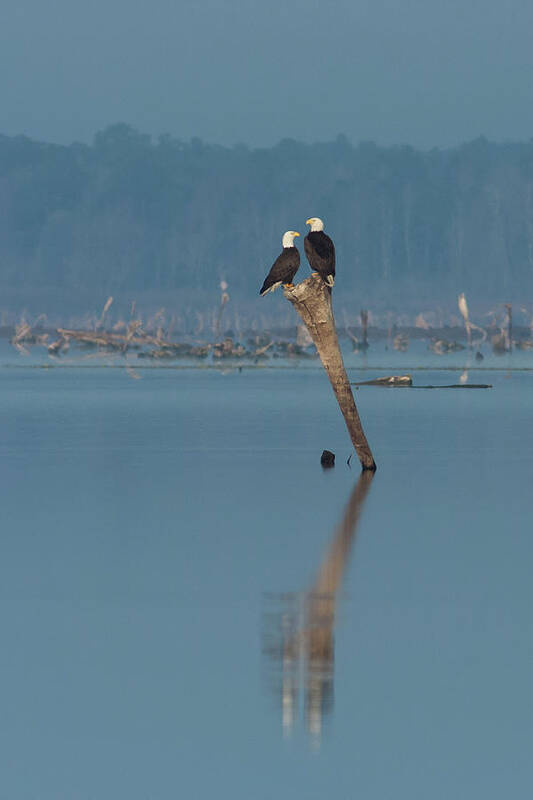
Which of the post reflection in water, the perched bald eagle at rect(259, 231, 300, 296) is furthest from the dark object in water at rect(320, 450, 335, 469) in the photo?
the post reflection in water

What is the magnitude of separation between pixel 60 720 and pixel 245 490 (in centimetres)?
1953

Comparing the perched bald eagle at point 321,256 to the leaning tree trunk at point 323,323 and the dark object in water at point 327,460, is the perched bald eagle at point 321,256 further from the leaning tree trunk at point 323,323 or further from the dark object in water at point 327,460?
the dark object in water at point 327,460

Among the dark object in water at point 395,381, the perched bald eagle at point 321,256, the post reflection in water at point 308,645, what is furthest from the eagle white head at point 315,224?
the dark object in water at point 395,381

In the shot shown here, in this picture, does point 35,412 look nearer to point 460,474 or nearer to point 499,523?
point 460,474

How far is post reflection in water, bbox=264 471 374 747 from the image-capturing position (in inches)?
494

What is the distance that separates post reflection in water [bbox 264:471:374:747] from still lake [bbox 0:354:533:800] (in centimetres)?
4

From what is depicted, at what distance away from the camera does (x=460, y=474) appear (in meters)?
35.9

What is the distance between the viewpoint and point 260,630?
52.1ft

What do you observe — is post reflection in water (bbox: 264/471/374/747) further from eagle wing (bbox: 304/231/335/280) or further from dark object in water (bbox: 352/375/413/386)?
dark object in water (bbox: 352/375/413/386)

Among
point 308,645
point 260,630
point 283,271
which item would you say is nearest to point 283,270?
point 283,271

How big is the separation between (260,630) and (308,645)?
0.98 m

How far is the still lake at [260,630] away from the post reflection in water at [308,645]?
40 mm

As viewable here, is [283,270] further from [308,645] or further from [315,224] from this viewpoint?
[308,645]

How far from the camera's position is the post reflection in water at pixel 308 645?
12547mm
